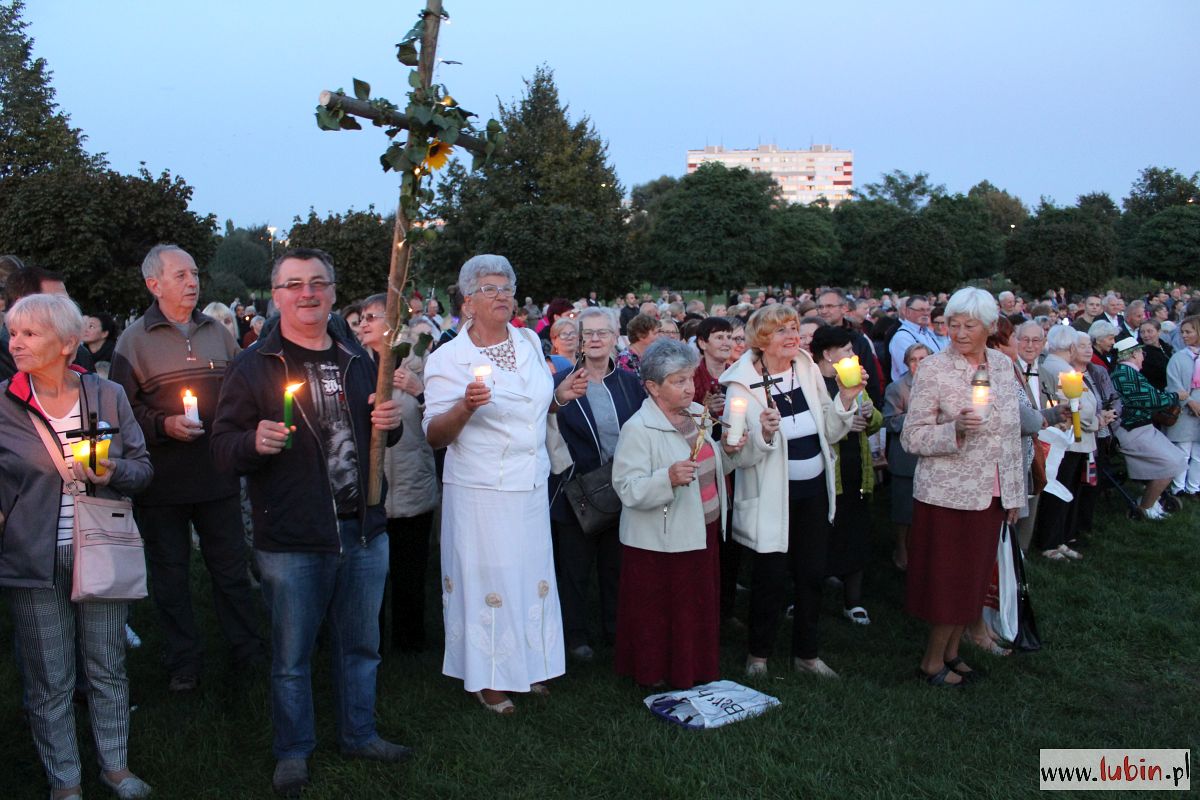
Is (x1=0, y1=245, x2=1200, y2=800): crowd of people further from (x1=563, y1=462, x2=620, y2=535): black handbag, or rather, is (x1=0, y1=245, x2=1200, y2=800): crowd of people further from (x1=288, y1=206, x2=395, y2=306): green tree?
(x1=288, y1=206, x2=395, y2=306): green tree

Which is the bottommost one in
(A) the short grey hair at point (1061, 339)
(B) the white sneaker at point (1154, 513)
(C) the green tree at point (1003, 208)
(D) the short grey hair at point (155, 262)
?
(B) the white sneaker at point (1154, 513)

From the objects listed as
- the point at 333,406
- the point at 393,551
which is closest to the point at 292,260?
the point at 333,406

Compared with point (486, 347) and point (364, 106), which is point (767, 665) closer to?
point (486, 347)

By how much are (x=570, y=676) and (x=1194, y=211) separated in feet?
143

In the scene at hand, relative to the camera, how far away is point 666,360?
4.62 meters

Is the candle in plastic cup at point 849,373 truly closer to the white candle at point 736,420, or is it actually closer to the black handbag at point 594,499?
the white candle at point 736,420

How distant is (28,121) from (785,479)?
834 inches

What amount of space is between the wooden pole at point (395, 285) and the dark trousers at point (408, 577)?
1.42 metres

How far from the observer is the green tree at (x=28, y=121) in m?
19.7

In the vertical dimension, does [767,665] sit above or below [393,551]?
below

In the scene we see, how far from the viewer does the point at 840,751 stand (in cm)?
403

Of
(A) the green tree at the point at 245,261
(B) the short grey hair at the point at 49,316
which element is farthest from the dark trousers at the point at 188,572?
(A) the green tree at the point at 245,261

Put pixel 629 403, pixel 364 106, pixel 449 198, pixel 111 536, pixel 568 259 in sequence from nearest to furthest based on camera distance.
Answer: pixel 364 106, pixel 111 536, pixel 629 403, pixel 568 259, pixel 449 198

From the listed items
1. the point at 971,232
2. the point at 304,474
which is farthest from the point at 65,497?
the point at 971,232
